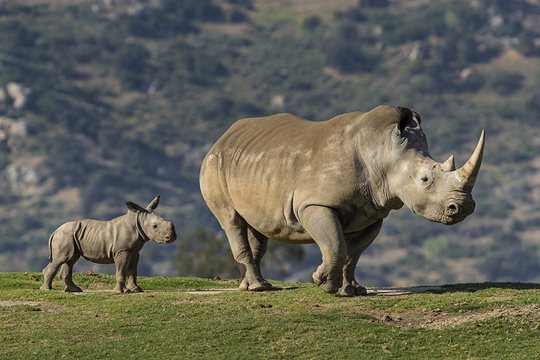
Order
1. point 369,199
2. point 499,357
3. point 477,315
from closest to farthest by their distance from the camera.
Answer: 1. point 499,357
2. point 477,315
3. point 369,199

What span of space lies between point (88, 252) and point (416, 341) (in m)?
8.06

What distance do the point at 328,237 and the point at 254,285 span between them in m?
2.92

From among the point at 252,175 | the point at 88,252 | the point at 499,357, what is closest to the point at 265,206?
the point at 252,175

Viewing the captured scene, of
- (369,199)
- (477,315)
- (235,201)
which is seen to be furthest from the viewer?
(235,201)

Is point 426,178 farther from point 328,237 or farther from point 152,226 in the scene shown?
point 152,226

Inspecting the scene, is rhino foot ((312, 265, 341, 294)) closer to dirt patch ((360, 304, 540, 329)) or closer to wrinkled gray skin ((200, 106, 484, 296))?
wrinkled gray skin ((200, 106, 484, 296))

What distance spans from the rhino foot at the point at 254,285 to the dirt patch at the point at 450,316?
3.94 meters

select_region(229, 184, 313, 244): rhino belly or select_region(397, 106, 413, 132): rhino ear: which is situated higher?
select_region(397, 106, 413, 132): rhino ear

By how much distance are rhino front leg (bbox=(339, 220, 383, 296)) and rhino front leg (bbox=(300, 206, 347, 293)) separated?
1.69 ft

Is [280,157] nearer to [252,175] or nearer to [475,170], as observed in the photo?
[252,175]

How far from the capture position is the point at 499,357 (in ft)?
75.2

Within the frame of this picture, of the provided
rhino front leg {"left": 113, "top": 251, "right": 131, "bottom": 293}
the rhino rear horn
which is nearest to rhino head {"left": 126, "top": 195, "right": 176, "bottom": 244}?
rhino front leg {"left": 113, "top": 251, "right": 131, "bottom": 293}

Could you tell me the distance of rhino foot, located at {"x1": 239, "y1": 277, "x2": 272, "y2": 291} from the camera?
29.1 m

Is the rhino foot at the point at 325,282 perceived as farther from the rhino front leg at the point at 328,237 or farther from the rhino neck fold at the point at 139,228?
the rhino neck fold at the point at 139,228
